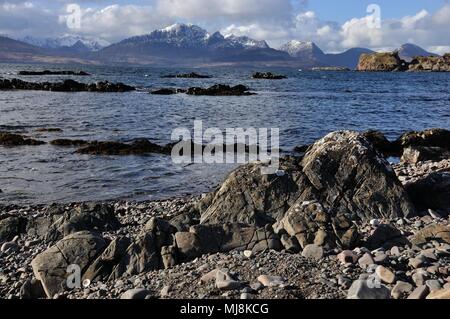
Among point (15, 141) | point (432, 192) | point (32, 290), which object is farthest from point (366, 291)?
point (15, 141)

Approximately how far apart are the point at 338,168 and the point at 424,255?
4952 mm

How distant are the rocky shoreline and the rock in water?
0.02 m

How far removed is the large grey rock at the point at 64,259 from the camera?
30.9 feet

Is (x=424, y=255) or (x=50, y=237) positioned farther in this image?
(x=50, y=237)

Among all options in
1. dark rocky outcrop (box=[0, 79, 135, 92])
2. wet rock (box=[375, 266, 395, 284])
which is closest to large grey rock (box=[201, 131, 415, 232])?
wet rock (box=[375, 266, 395, 284])

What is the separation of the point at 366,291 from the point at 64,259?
5.83 metres

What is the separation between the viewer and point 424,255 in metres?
9.12

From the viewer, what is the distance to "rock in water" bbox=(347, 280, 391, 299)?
23.7ft

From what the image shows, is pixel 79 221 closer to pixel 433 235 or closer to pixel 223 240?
pixel 223 240

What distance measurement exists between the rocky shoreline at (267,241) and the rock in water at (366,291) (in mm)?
19

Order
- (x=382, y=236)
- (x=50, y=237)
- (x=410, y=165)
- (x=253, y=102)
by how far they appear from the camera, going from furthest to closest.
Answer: (x=253, y=102) → (x=410, y=165) → (x=50, y=237) → (x=382, y=236)

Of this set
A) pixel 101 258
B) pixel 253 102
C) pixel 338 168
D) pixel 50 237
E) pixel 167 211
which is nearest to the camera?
pixel 101 258
